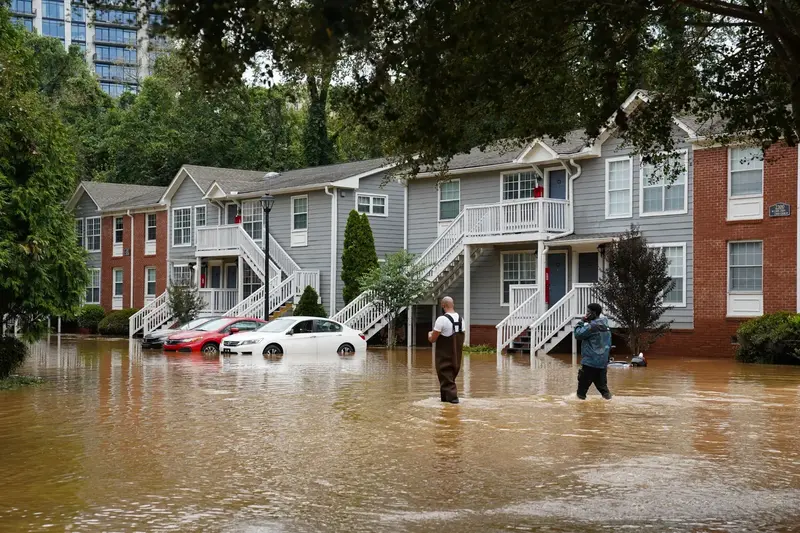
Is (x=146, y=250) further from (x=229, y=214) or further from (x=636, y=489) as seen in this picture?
(x=636, y=489)

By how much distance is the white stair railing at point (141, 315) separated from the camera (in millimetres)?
48031

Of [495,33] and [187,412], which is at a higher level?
[495,33]

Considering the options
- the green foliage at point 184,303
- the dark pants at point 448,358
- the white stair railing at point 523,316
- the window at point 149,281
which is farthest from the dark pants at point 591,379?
the window at point 149,281

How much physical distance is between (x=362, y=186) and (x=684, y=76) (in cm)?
3036

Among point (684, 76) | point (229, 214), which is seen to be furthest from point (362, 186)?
point (684, 76)

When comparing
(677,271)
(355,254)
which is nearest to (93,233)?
(355,254)

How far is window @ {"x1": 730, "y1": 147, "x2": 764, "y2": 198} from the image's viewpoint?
30859 mm

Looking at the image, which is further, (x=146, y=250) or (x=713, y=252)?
(x=146, y=250)

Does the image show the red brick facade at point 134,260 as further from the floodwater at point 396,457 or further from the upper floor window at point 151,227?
the floodwater at point 396,457

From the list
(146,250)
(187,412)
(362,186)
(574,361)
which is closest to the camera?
(187,412)

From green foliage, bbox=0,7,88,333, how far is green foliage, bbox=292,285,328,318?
60.2 ft

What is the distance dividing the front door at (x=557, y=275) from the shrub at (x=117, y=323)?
23397mm

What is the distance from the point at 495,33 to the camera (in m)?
9.98

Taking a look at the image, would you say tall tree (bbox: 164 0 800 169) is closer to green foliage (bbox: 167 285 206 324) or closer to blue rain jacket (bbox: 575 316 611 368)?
blue rain jacket (bbox: 575 316 611 368)
